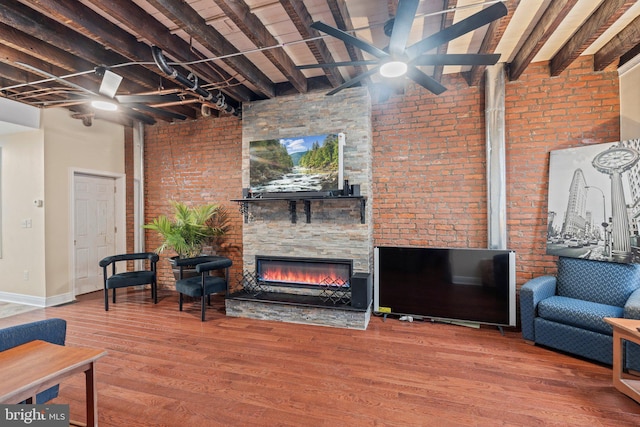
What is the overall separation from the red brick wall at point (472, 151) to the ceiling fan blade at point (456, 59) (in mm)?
1580

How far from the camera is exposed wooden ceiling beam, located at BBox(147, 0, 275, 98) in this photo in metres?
2.37

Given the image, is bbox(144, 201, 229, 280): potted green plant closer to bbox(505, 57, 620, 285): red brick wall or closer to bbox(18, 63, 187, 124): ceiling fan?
bbox(18, 63, 187, 124): ceiling fan

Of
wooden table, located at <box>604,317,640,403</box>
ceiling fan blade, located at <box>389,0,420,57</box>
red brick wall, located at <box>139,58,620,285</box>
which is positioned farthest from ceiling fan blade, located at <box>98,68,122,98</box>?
wooden table, located at <box>604,317,640,403</box>

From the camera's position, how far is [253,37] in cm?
273

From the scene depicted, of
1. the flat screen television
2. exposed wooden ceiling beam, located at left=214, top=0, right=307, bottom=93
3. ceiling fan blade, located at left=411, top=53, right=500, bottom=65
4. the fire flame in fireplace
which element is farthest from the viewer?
the fire flame in fireplace

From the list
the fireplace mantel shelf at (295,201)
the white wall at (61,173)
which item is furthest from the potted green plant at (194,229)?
the white wall at (61,173)

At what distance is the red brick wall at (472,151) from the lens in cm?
347

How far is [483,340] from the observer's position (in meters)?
3.18

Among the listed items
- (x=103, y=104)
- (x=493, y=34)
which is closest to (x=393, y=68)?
(x=493, y=34)

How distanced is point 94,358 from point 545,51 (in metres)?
4.76

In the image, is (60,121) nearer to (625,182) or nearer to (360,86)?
(360,86)

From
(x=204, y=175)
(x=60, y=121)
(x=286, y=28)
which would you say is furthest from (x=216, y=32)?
(x=60, y=121)

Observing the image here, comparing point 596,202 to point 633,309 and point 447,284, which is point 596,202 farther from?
point 447,284

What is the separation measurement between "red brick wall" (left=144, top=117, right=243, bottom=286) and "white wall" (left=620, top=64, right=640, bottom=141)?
484cm
